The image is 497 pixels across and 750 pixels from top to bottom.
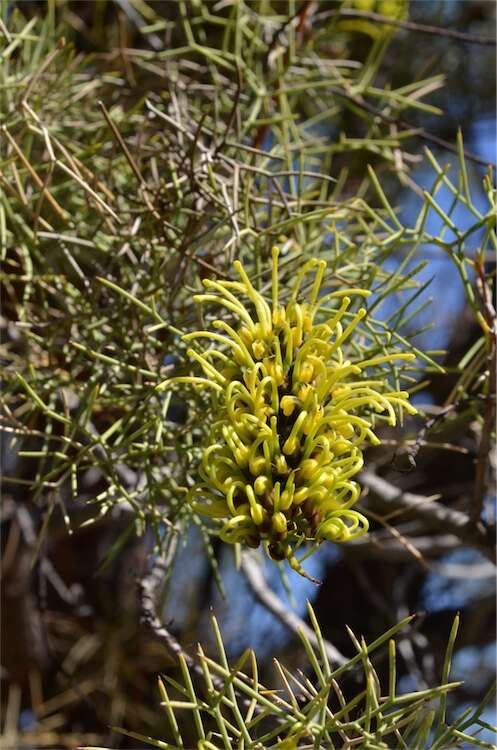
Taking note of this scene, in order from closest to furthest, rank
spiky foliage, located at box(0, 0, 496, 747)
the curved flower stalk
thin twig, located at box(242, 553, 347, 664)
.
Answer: the curved flower stalk, spiky foliage, located at box(0, 0, 496, 747), thin twig, located at box(242, 553, 347, 664)

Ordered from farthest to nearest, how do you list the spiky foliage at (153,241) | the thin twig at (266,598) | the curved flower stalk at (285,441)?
the thin twig at (266,598)
the spiky foliage at (153,241)
the curved flower stalk at (285,441)

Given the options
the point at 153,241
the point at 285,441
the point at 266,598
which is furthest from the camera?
the point at 266,598

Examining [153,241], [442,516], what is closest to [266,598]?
[442,516]

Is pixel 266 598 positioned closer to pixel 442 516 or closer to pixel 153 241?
pixel 442 516

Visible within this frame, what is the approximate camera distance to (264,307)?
1.30 ft

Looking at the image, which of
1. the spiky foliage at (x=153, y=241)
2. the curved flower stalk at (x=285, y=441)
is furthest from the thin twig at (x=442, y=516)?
the curved flower stalk at (x=285, y=441)

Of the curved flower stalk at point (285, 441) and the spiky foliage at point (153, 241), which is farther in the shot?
the spiky foliage at point (153, 241)

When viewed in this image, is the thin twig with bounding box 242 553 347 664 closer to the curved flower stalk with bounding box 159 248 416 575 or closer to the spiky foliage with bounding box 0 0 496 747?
the spiky foliage with bounding box 0 0 496 747

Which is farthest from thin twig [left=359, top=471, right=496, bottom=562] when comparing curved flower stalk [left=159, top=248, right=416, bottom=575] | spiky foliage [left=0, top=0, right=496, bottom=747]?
curved flower stalk [left=159, top=248, right=416, bottom=575]

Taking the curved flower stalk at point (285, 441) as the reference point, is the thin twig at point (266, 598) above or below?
below

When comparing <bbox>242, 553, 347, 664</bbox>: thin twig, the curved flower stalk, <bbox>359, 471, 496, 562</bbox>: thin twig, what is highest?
the curved flower stalk

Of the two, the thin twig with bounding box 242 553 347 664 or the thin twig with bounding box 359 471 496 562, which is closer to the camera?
the thin twig with bounding box 359 471 496 562

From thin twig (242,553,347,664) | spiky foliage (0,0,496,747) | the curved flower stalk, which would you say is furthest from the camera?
thin twig (242,553,347,664)

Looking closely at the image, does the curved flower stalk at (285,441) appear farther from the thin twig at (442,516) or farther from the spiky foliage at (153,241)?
the thin twig at (442,516)
